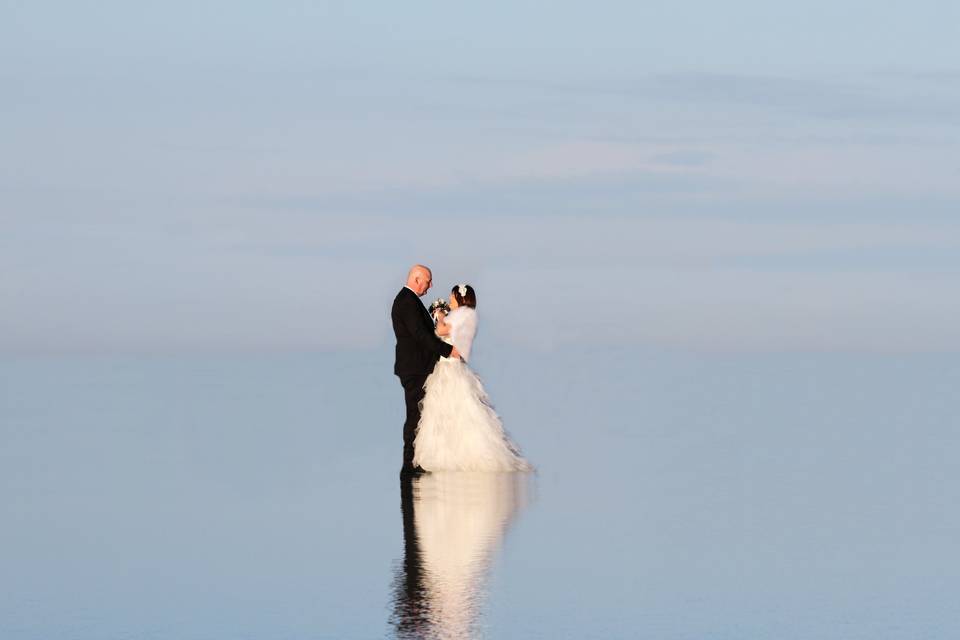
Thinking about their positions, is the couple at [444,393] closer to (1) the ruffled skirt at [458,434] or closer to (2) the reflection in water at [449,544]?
(1) the ruffled skirt at [458,434]

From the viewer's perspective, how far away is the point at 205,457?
19438mm

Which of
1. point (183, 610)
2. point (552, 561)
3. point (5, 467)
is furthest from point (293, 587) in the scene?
point (5, 467)

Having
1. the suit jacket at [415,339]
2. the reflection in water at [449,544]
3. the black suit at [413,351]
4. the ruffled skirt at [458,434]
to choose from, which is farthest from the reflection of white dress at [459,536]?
the suit jacket at [415,339]

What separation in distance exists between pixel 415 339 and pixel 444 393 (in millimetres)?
650

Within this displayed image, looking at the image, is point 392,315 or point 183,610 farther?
point 392,315

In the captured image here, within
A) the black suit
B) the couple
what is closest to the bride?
the couple

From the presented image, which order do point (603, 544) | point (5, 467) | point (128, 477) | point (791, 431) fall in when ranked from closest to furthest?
1. point (603, 544)
2. point (128, 477)
3. point (5, 467)
4. point (791, 431)

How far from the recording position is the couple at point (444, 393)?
56.7 ft

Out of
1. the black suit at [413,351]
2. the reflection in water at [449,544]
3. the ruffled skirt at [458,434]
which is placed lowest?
the reflection in water at [449,544]

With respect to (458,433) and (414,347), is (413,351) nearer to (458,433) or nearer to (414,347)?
(414,347)

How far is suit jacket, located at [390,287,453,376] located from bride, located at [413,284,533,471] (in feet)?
0.54

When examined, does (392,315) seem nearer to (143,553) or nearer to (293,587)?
(143,553)

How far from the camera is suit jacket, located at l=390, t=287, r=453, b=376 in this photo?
690 inches

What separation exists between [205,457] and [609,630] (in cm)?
1104
